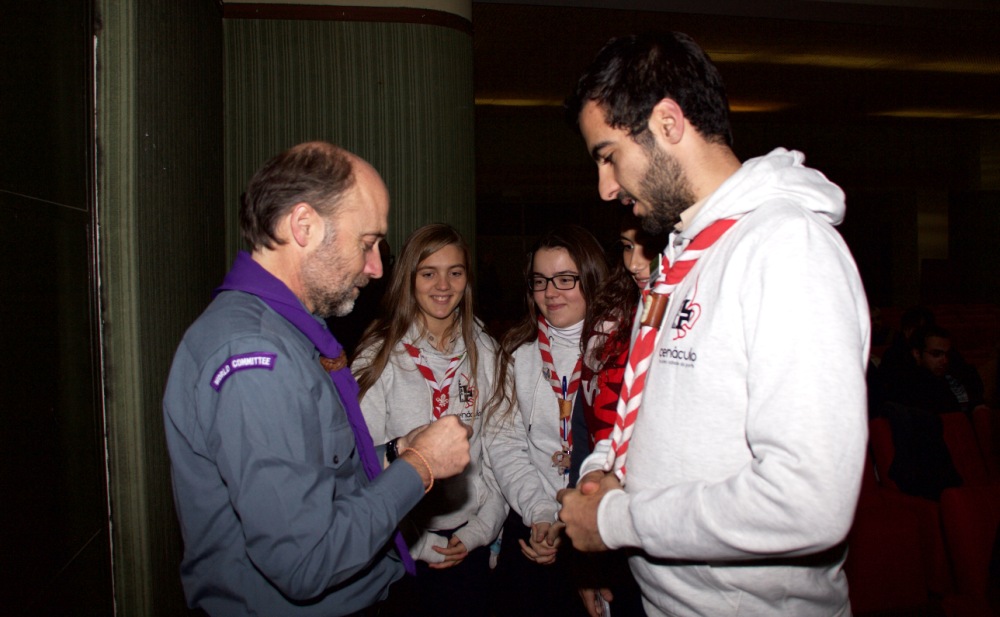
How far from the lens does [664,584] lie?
1205mm

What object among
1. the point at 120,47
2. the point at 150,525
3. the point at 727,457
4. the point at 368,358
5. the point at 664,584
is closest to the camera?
the point at 727,457

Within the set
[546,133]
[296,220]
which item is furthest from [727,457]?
[546,133]

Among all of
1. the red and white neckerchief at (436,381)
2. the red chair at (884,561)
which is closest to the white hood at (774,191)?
the red and white neckerchief at (436,381)

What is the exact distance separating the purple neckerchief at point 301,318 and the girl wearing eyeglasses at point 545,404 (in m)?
0.99

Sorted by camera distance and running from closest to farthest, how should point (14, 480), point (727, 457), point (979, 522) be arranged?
point (727, 457)
point (14, 480)
point (979, 522)

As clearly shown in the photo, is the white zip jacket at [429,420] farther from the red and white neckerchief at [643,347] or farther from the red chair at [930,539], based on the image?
the red chair at [930,539]

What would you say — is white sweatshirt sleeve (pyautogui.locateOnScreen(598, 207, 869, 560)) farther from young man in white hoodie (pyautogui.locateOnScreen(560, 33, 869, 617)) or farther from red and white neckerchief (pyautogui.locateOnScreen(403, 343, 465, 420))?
red and white neckerchief (pyautogui.locateOnScreen(403, 343, 465, 420))

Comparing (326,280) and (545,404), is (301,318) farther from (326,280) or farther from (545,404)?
(545,404)

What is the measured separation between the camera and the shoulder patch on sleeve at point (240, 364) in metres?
1.15

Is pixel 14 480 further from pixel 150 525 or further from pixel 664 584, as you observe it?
pixel 664 584

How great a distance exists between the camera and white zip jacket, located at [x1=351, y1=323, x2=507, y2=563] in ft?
7.80

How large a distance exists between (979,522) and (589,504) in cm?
203

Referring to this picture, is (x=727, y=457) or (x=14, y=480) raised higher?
(x=727, y=457)

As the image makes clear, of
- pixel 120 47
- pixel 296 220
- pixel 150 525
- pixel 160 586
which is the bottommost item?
pixel 160 586
